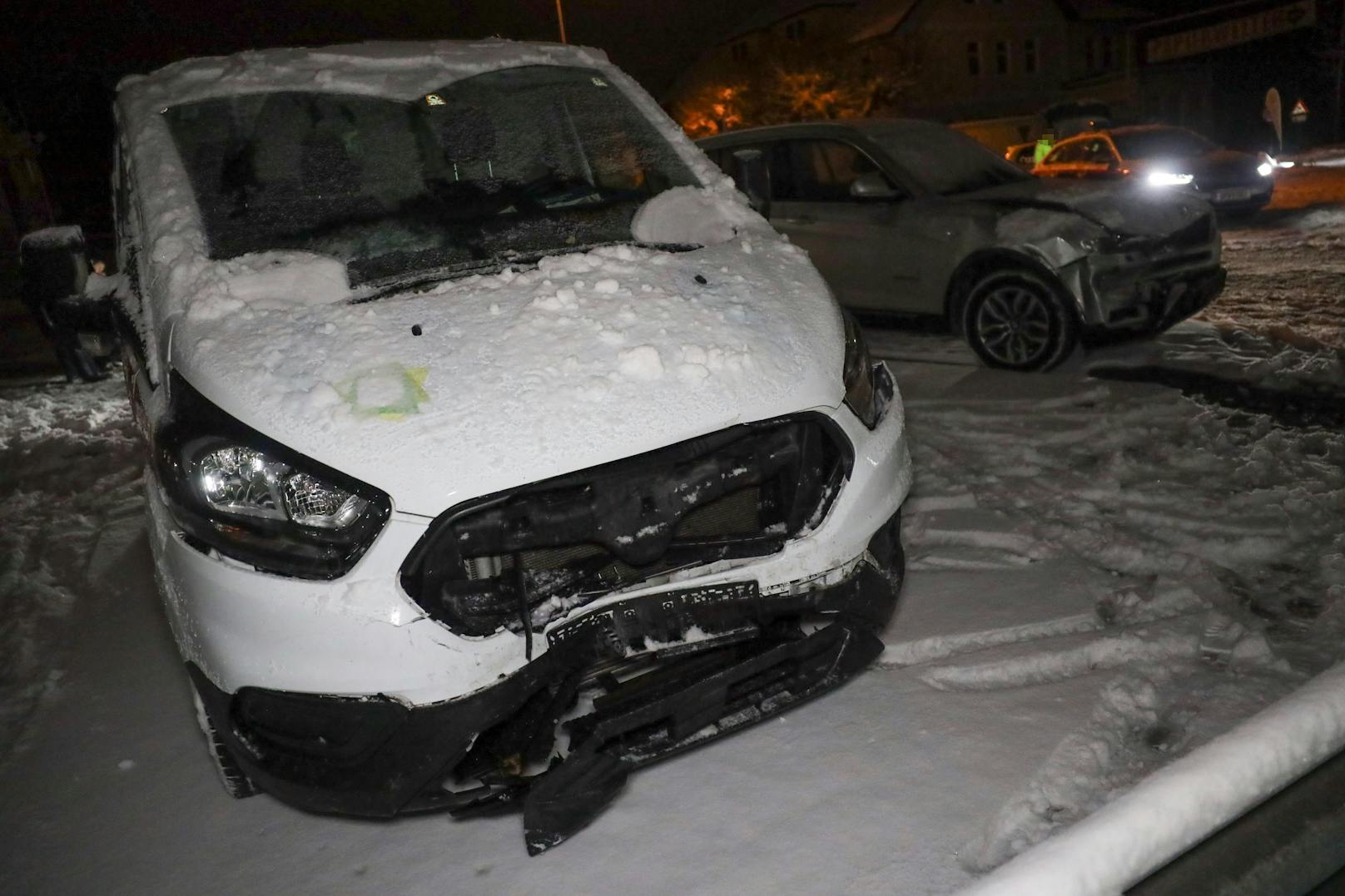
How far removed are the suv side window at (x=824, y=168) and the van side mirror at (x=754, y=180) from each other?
3176 mm

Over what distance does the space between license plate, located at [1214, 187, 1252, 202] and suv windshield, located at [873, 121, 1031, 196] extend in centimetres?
810

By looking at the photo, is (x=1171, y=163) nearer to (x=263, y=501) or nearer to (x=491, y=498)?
(x=491, y=498)

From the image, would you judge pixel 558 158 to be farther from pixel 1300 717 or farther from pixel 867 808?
pixel 1300 717

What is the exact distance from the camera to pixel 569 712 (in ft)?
8.17

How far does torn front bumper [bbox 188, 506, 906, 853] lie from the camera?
2.09 metres

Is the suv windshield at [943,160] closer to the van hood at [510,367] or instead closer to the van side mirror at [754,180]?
the van side mirror at [754,180]

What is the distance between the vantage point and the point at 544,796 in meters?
2.21

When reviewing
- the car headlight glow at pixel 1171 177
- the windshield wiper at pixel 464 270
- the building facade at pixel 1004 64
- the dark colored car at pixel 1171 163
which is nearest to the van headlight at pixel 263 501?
the windshield wiper at pixel 464 270

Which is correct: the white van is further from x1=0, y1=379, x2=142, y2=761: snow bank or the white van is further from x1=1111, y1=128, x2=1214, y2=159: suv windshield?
x1=1111, y1=128, x2=1214, y2=159: suv windshield

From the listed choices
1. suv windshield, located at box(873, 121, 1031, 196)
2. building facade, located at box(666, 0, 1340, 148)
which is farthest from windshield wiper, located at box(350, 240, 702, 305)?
building facade, located at box(666, 0, 1340, 148)

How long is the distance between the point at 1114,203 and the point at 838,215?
1.88 m

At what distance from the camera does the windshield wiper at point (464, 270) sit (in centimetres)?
270

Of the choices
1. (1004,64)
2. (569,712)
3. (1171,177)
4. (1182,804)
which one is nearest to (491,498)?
(569,712)

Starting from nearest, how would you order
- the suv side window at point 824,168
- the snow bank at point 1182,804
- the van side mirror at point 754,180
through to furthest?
1. the snow bank at point 1182,804
2. the van side mirror at point 754,180
3. the suv side window at point 824,168
